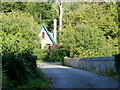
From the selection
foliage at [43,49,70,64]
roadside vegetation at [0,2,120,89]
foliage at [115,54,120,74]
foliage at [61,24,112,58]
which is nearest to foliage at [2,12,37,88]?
roadside vegetation at [0,2,120,89]

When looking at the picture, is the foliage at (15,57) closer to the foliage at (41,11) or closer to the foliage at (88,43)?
the foliage at (88,43)

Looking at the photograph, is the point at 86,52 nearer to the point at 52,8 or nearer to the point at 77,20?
the point at 77,20

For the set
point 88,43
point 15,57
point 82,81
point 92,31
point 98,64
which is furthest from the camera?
point 88,43

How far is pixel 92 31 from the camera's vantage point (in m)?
30.2

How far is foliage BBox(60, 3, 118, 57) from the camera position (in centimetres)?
3009

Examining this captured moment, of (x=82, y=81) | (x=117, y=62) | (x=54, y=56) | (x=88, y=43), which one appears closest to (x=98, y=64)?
(x=117, y=62)

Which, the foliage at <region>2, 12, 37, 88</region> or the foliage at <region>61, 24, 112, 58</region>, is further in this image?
the foliage at <region>61, 24, 112, 58</region>

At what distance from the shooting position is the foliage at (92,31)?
30094 millimetres

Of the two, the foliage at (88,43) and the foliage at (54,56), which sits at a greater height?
the foliage at (88,43)

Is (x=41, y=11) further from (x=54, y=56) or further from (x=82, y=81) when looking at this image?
(x=82, y=81)

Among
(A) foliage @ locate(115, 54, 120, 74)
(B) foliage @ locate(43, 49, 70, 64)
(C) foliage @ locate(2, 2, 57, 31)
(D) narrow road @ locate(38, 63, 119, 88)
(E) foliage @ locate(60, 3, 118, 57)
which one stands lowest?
(B) foliage @ locate(43, 49, 70, 64)

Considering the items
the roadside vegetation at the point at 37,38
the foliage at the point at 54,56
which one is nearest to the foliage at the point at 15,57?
the roadside vegetation at the point at 37,38

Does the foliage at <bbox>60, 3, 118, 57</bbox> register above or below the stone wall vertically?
above

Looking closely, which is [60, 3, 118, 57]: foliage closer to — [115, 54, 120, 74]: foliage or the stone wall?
the stone wall
